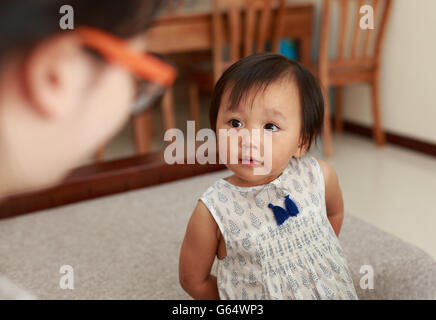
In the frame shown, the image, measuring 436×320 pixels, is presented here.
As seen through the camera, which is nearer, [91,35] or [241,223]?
[91,35]

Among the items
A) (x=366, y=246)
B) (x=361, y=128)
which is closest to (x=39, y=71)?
(x=366, y=246)

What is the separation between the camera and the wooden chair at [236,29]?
100 inches

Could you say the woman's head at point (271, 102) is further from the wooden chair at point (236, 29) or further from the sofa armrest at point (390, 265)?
the wooden chair at point (236, 29)

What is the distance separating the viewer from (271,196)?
2.70 ft

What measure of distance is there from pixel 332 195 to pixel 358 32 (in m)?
2.31

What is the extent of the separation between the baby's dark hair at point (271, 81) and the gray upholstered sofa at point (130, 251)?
0.35 m

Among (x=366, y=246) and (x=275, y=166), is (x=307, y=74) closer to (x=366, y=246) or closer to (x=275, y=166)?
(x=275, y=166)

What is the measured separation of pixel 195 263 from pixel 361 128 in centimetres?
257

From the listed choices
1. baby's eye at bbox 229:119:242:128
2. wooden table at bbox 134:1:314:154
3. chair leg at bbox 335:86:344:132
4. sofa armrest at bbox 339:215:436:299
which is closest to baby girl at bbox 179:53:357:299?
baby's eye at bbox 229:119:242:128

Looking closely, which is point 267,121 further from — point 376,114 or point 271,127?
point 376,114

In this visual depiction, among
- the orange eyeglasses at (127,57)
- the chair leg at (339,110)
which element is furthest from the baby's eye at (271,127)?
the chair leg at (339,110)

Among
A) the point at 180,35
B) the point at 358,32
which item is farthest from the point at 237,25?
the point at 358,32

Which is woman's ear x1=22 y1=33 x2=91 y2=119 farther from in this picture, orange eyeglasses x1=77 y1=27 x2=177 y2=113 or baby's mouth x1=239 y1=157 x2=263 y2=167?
baby's mouth x1=239 y1=157 x2=263 y2=167

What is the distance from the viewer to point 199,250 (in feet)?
2.52
